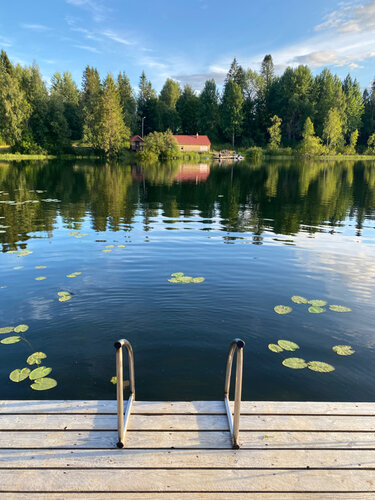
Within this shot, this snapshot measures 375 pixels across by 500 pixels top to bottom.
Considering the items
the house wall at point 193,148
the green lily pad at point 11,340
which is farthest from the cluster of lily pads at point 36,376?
the house wall at point 193,148

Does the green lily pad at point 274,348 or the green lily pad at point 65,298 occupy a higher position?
the green lily pad at point 65,298

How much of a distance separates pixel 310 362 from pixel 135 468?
14.3 feet

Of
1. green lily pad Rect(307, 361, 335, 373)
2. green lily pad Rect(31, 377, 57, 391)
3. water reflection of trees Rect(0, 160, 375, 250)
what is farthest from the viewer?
water reflection of trees Rect(0, 160, 375, 250)

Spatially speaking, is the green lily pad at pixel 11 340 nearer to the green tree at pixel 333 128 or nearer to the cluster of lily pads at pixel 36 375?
the cluster of lily pads at pixel 36 375

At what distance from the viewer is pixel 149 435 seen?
3988 mm

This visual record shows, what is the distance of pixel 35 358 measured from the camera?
21.5ft

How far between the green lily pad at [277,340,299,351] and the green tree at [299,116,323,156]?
109956 mm

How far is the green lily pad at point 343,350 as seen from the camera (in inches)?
273

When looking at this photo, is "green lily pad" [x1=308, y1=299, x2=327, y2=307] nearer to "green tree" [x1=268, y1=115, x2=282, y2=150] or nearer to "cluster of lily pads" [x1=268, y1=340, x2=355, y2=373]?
"cluster of lily pads" [x1=268, y1=340, x2=355, y2=373]

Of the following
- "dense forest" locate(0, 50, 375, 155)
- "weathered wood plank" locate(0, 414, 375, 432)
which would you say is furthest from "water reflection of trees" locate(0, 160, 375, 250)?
"dense forest" locate(0, 50, 375, 155)

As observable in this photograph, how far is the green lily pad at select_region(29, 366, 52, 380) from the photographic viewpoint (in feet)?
19.8

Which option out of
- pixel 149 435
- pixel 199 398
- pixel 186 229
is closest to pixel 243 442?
pixel 149 435

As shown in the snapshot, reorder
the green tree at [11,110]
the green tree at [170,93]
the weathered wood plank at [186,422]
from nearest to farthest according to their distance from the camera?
the weathered wood plank at [186,422] → the green tree at [11,110] → the green tree at [170,93]

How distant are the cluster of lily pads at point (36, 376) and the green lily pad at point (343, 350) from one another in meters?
5.83
